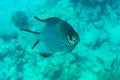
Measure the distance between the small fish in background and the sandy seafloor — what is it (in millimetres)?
4955

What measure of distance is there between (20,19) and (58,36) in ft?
30.4

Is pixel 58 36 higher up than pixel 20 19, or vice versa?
pixel 58 36

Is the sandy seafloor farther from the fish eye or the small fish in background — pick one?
the fish eye

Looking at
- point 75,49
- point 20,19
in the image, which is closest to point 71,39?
point 75,49

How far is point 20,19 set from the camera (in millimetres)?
10633

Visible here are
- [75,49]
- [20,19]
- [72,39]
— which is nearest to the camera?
[72,39]

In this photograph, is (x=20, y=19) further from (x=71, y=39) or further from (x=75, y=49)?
(x=71, y=39)

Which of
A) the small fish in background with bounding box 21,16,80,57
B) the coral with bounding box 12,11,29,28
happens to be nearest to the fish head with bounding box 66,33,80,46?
the small fish in background with bounding box 21,16,80,57

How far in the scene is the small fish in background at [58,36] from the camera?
1557mm

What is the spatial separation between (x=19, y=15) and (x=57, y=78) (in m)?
5.09

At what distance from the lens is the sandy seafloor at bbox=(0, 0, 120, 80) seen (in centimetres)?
688

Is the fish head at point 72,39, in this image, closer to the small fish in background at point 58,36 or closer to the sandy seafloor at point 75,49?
the small fish in background at point 58,36

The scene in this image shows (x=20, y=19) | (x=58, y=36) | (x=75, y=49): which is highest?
(x=58, y=36)

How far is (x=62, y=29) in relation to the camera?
5.29ft
